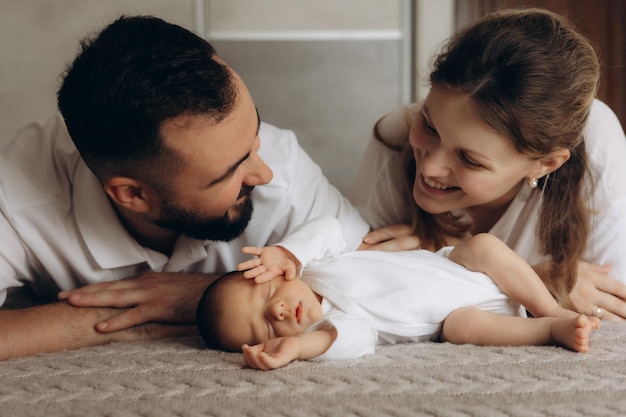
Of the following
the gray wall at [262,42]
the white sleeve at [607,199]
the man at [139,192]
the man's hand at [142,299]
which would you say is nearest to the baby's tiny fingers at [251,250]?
the man at [139,192]

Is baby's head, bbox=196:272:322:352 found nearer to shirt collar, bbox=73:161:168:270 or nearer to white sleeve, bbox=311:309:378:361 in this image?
white sleeve, bbox=311:309:378:361

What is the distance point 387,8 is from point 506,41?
4.33ft

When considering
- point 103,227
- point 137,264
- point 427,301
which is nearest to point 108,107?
point 103,227

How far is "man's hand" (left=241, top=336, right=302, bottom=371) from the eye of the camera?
1.28 m

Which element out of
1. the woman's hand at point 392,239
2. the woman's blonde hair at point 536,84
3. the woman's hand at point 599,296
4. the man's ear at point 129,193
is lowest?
the woman's hand at point 599,296

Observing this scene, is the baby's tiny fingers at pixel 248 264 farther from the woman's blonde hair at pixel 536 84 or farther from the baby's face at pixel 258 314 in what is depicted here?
the woman's blonde hair at pixel 536 84

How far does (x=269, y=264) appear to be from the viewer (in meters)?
1.49

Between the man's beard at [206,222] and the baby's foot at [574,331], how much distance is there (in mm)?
703

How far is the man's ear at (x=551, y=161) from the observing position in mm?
1670

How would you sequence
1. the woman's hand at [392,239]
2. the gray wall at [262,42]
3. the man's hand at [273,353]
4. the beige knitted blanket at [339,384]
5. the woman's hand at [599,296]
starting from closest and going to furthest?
the beige knitted blanket at [339,384]
the man's hand at [273,353]
the woman's hand at [599,296]
the woman's hand at [392,239]
the gray wall at [262,42]

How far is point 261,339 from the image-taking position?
1434 mm

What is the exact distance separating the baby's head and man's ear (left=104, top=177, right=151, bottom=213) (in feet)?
0.94

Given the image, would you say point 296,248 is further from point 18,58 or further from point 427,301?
point 18,58

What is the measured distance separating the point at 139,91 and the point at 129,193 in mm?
273
